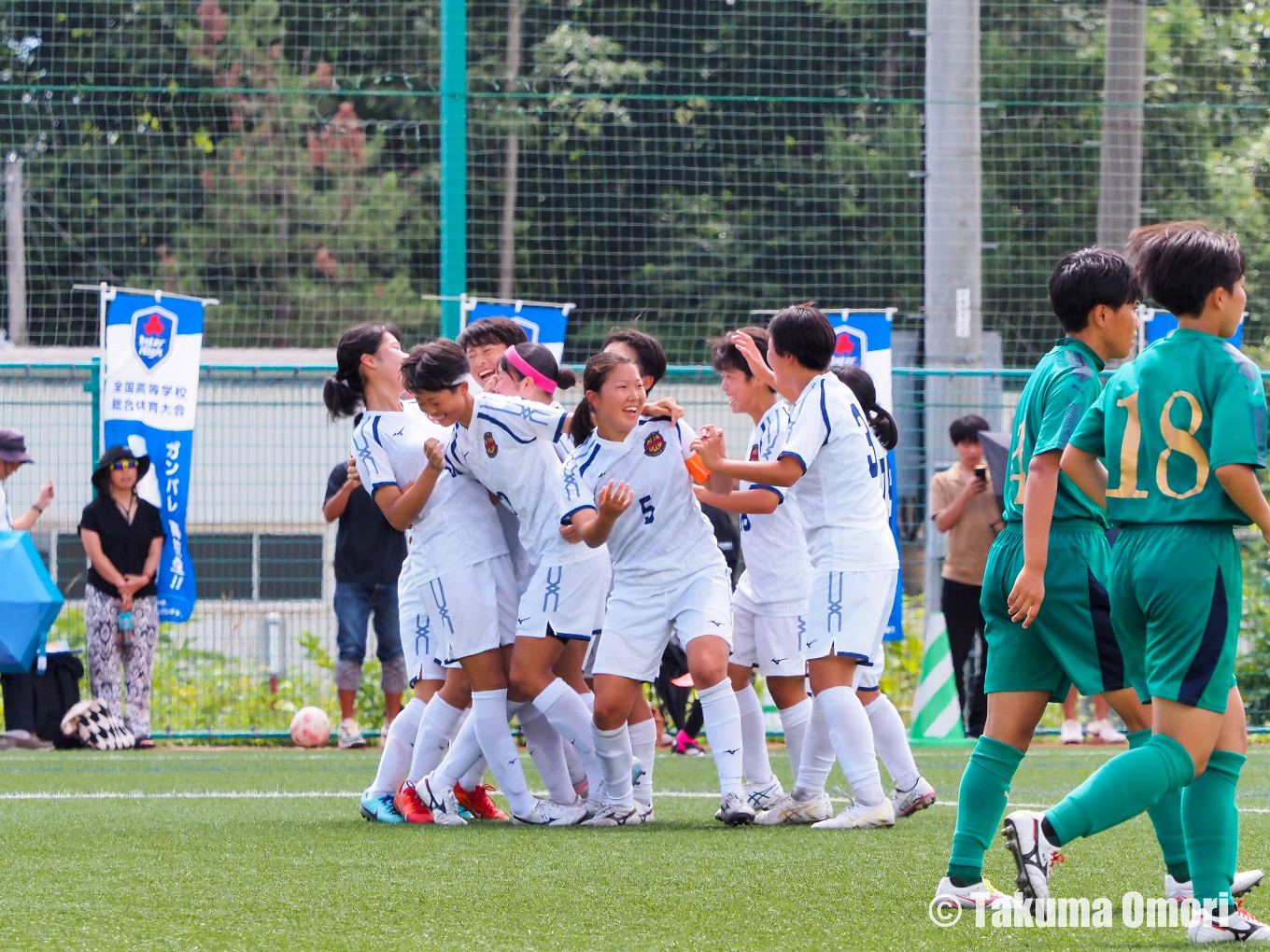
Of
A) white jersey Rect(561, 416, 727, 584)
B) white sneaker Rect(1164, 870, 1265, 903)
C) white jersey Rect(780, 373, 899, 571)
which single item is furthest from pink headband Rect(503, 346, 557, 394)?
white sneaker Rect(1164, 870, 1265, 903)

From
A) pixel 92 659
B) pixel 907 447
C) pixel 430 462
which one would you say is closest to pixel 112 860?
pixel 430 462

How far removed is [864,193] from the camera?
18719mm

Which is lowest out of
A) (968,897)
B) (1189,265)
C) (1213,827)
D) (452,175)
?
(968,897)

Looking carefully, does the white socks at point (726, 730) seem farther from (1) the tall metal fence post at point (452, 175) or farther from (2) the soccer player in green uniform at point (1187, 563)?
(1) the tall metal fence post at point (452, 175)

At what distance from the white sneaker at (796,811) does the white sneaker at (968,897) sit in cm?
209

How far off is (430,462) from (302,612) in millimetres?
6403

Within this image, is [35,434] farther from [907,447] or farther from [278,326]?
[278,326]

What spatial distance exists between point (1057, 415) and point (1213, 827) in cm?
96

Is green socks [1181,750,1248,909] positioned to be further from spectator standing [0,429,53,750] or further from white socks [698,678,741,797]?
spectator standing [0,429,53,750]

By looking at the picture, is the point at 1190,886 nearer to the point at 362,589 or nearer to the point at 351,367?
the point at 351,367

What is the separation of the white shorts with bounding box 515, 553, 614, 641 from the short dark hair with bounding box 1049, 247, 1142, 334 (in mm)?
2281

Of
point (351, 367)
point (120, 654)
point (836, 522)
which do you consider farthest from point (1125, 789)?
point (120, 654)

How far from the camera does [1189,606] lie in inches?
135

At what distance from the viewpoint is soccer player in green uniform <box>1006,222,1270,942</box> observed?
3424 mm
